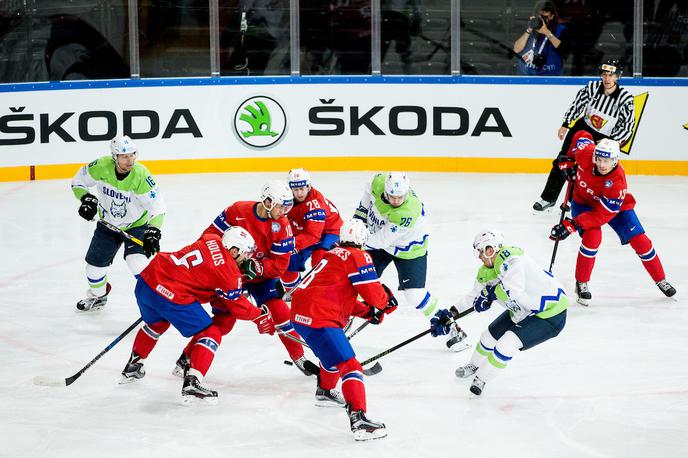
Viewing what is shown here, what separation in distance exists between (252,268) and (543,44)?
20.8ft

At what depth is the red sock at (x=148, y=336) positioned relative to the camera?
5316 mm

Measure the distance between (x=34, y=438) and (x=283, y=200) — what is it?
163cm

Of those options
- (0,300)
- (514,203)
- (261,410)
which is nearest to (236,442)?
(261,410)

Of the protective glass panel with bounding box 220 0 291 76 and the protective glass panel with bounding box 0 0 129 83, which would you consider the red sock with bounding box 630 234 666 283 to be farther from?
the protective glass panel with bounding box 0 0 129 83

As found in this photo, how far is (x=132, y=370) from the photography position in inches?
214

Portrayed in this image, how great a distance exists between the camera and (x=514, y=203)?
980cm

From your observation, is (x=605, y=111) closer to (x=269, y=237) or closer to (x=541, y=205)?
(x=541, y=205)

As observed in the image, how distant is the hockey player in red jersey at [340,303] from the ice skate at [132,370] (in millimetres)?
937

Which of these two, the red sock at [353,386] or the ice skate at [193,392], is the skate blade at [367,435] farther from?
the ice skate at [193,392]

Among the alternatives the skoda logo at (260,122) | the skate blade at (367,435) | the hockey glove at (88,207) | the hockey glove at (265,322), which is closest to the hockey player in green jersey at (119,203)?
the hockey glove at (88,207)

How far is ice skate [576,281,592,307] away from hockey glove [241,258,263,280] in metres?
2.24

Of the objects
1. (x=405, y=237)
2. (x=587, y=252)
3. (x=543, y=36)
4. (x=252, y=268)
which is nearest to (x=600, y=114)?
(x=543, y=36)

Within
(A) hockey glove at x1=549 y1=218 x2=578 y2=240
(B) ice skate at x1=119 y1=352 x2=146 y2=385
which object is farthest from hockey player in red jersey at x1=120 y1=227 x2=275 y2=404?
(A) hockey glove at x1=549 y1=218 x2=578 y2=240

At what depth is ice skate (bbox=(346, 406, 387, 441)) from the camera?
15.4ft
